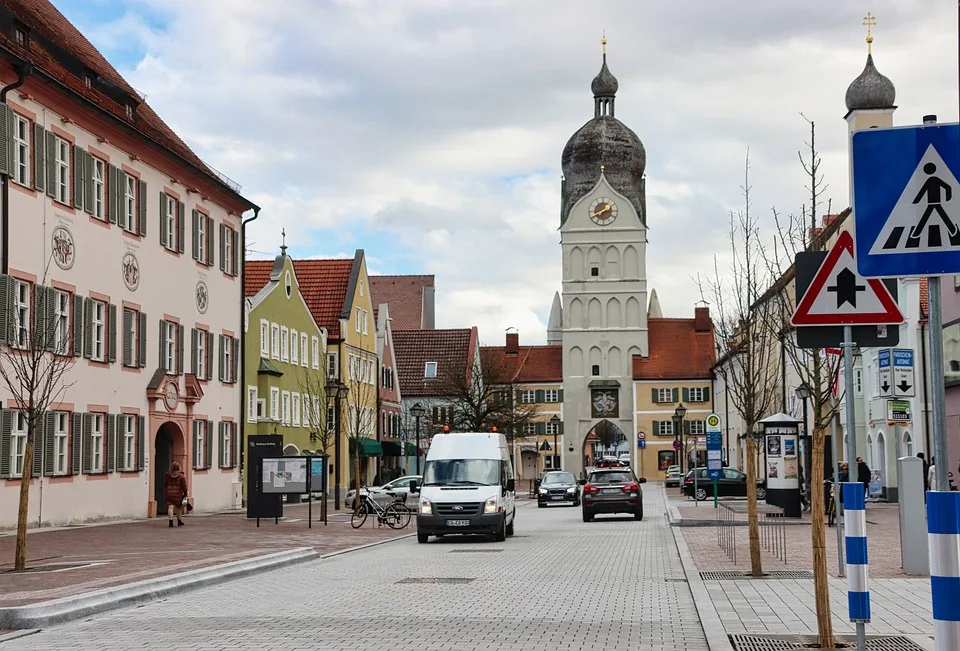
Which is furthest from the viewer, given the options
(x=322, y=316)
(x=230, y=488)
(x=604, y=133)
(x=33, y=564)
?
(x=604, y=133)

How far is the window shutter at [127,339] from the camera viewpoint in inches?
1490

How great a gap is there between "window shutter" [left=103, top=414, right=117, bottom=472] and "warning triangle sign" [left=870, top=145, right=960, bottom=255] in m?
32.5

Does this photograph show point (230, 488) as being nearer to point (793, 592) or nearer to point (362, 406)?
point (362, 406)

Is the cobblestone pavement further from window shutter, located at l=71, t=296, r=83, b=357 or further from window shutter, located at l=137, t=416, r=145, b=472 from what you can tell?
window shutter, located at l=71, t=296, r=83, b=357

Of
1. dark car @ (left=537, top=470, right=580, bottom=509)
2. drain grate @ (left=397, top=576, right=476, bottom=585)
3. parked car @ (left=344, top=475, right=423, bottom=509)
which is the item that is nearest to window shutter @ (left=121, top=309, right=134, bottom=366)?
parked car @ (left=344, top=475, right=423, bottom=509)

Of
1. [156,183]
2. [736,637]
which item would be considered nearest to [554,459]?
[156,183]

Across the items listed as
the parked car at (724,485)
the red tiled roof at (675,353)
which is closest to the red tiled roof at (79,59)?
the parked car at (724,485)

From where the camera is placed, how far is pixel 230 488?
47.5 metres

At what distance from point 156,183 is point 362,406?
31.3 m

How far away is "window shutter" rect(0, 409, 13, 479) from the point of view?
30078mm

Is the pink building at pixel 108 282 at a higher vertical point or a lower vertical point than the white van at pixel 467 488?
higher

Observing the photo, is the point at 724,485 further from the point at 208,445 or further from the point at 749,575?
the point at 749,575

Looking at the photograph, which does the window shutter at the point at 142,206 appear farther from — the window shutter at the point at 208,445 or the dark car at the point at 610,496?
the dark car at the point at 610,496

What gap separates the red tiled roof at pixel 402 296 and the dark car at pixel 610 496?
71.5 m
